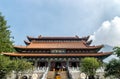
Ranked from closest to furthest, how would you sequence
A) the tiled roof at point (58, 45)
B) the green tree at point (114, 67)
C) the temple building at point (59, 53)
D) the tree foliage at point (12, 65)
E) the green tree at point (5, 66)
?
the green tree at point (114, 67) < the tree foliage at point (12, 65) < the green tree at point (5, 66) < the temple building at point (59, 53) < the tiled roof at point (58, 45)

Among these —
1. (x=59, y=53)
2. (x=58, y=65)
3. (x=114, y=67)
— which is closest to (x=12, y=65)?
(x=114, y=67)

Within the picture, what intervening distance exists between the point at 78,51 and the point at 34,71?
1371 centimetres

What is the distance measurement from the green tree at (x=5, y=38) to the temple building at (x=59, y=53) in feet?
6.42

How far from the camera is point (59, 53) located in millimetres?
53906

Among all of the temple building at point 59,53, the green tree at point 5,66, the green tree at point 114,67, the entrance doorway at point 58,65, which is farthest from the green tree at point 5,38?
the green tree at point 114,67

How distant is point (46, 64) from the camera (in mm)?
53000

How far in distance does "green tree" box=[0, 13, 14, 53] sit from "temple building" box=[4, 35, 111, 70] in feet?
6.42

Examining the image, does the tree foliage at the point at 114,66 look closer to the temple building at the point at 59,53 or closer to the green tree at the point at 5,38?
the temple building at the point at 59,53

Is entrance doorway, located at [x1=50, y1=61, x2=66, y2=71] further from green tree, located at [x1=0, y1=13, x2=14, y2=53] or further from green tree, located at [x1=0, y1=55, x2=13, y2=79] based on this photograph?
green tree, located at [x1=0, y1=55, x2=13, y2=79]

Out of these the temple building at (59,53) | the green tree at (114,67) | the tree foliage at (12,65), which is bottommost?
the green tree at (114,67)

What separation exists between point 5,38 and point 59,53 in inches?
443

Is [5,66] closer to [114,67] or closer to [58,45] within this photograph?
[114,67]

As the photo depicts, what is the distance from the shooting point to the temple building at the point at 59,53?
51.8 meters

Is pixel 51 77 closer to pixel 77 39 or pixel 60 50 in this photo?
pixel 60 50
